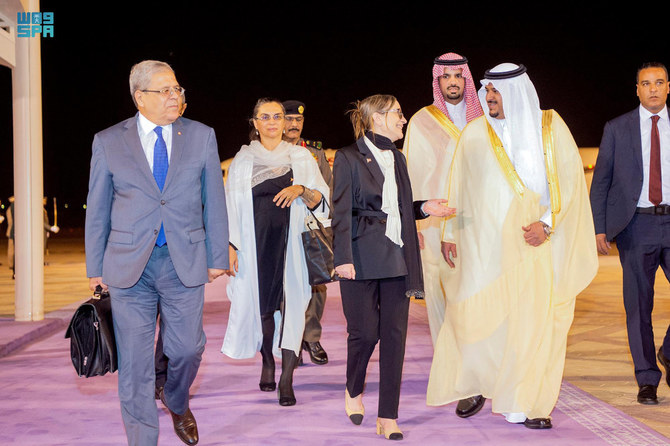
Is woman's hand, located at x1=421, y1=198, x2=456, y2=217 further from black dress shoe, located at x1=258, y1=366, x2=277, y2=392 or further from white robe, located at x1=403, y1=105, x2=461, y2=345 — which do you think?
black dress shoe, located at x1=258, y1=366, x2=277, y2=392

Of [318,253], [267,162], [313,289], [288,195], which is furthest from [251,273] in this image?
[313,289]

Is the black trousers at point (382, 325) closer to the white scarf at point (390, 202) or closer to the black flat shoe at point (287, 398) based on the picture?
the white scarf at point (390, 202)

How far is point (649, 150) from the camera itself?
5891mm

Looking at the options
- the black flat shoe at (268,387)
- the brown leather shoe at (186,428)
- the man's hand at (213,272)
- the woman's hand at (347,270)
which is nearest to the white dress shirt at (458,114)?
the woman's hand at (347,270)

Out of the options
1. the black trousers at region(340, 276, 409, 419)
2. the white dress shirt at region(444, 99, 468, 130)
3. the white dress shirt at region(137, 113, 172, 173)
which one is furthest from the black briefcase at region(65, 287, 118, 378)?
the white dress shirt at region(444, 99, 468, 130)

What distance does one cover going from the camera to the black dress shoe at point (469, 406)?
537 cm

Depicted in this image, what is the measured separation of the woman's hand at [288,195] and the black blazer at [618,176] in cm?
206

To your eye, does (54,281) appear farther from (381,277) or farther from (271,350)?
(381,277)

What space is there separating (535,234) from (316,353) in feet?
9.62

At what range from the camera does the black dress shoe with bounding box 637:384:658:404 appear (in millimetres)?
5617

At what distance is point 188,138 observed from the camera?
4285 mm

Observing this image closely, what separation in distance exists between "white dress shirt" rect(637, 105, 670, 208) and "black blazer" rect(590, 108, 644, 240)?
0.04m

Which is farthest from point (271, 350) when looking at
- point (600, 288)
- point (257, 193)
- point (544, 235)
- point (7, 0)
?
point (600, 288)

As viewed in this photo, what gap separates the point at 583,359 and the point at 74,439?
14.7 feet
